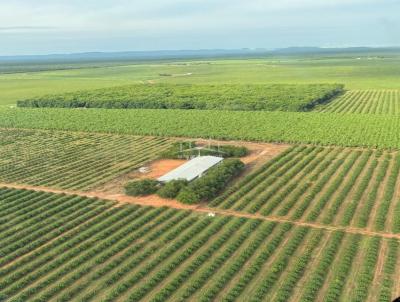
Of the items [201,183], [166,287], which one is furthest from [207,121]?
[166,287]

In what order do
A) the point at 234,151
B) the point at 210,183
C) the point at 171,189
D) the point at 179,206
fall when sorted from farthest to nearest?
the point at 234,151 → the point at 210,183 → the point at 171,189 → the point at 179,206

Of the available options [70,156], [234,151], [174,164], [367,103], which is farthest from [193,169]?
[367,103]

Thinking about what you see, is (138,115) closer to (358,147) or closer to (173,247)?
(358,147)

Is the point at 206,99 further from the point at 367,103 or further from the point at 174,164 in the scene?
the point at 174,164

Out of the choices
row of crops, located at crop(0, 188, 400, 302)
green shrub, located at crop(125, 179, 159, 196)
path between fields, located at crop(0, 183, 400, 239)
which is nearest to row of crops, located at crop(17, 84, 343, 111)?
green shrub, located at crop(125, 179, 159, 196)

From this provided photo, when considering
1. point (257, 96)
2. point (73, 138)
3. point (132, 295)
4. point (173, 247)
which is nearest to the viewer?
point (132, 295)

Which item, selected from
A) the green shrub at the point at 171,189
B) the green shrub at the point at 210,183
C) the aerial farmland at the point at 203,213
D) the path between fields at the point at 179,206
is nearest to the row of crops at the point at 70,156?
the aerial farmland at the point at 203,213

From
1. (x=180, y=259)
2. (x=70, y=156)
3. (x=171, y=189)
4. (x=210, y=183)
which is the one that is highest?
(x=210, y=183)

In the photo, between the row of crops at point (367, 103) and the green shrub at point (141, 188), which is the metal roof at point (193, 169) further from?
the row of crops at point (367, 103)

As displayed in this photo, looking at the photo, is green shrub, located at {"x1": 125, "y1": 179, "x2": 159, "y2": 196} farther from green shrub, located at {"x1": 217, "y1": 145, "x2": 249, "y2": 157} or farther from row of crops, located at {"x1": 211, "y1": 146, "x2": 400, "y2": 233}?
green shrub, located at {"x1": 217, "y1": 145, "x2": 249, "y2": 157}
